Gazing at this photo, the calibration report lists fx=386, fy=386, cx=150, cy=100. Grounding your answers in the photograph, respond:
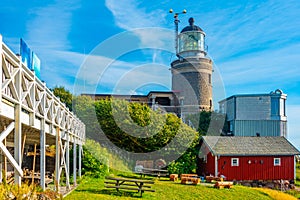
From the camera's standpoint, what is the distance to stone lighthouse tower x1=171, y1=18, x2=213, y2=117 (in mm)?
43531

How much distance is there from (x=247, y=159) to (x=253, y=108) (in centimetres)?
1337

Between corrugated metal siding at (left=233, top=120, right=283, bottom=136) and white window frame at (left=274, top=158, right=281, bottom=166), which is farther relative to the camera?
corrugated metal siding at (left=233, top=120, right=283, bottom=136)

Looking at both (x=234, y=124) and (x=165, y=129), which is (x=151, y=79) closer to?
(x=234, y=124)

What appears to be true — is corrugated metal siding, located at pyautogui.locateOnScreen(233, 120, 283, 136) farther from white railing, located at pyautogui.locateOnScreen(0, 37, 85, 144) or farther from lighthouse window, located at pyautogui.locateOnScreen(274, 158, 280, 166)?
white railing, located at pyautogui.locateOnScreen(0, 37, 85, 144)

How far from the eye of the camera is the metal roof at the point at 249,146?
92.0 feet

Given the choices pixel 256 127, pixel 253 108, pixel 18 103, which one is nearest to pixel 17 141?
pixel 18 103

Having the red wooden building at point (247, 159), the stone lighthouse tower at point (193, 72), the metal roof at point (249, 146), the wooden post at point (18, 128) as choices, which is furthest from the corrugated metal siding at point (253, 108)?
the wooden post at point (18, 128)

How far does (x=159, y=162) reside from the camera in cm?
2922

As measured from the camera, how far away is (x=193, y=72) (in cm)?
4400

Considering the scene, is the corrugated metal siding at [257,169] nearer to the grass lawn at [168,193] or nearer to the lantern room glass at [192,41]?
the grass lawn at [168,193]

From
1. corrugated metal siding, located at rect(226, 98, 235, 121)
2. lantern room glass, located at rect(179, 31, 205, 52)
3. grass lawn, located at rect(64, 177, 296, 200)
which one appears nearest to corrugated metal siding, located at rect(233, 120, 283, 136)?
corrugated metal siding, located at rect(226, 98, 235, 121)

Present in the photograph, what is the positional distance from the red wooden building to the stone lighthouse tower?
14023 mm

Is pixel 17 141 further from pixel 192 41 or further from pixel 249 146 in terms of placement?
pixel 192 41

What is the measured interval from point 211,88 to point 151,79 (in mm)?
7430
